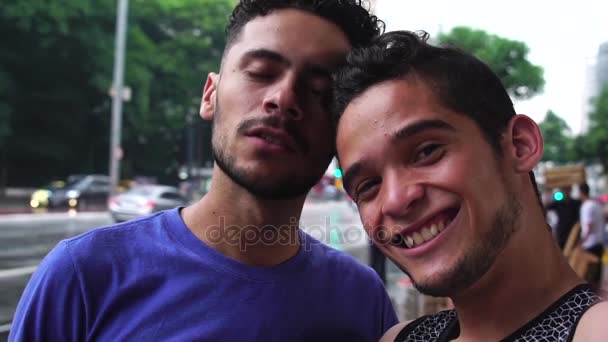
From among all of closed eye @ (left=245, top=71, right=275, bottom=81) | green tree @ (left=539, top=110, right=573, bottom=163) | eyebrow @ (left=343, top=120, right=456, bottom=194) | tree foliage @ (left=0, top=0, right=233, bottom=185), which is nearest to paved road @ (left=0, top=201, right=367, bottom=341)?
closed eye @ (left=245, top=71, right=275, bottom=81)

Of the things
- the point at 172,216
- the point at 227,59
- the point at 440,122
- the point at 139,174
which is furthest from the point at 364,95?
the point at 139,174

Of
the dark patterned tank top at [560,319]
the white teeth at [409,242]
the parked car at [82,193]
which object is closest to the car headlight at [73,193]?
the parked car at [82,193]

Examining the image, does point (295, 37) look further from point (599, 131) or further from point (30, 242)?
point (599, 131)

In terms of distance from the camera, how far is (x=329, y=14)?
2.05m

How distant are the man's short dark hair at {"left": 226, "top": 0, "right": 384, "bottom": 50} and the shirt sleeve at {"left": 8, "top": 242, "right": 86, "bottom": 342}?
0.98 m

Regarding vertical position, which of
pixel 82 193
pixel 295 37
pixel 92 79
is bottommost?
pixel 82 193

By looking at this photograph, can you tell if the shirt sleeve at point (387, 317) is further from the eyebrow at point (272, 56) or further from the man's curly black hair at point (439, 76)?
the eyebrow at point (272, 56)

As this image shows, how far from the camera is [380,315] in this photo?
6.85 feet

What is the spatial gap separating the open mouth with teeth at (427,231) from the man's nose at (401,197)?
0.19 ft

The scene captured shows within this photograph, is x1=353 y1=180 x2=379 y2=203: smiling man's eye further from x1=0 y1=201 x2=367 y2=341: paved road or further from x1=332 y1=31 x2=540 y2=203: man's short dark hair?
x1=0 y1=201 x2=367 y2=341: paved road

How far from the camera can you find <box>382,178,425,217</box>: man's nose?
59.2 inches

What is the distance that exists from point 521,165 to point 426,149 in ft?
0.88

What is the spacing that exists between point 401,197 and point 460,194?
0.15m

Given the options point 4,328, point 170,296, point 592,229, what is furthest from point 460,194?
point 592,229
